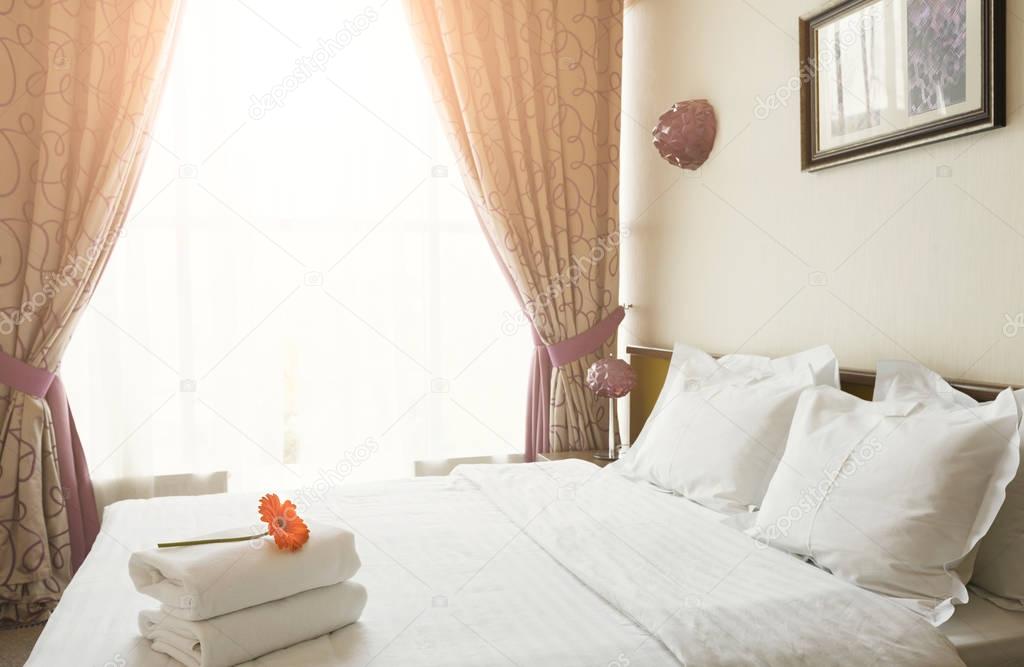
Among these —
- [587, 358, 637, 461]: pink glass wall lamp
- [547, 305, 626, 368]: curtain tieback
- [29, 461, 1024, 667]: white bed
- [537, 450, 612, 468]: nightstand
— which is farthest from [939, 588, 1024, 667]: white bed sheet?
[547, 305, 626, 368]: curtain tieback

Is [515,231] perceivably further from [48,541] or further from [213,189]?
[48,541]

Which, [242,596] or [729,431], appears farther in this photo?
[729,431]

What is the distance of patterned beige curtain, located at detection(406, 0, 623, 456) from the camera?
3432 millimetres

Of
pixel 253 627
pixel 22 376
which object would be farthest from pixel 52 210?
pixel 253 627

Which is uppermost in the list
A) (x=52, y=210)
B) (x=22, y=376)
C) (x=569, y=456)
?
(x=52, y=210)

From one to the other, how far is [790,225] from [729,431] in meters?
0.71

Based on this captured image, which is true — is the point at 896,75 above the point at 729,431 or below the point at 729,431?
above

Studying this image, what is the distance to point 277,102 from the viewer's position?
3.30 m

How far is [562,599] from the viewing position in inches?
64.0

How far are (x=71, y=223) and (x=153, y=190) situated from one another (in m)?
0.33

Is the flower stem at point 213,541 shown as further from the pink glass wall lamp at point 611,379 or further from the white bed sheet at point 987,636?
the pink glass wall lamp at point 611,379

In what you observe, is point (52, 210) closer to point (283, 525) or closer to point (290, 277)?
point (290, 277)

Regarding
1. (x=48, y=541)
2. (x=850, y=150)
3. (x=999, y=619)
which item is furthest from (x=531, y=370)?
(x=999, y=619)

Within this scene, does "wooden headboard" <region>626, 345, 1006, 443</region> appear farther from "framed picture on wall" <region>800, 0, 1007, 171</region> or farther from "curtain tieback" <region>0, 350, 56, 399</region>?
"curtain tieback" <region>0, 350, 56, 399</region>
